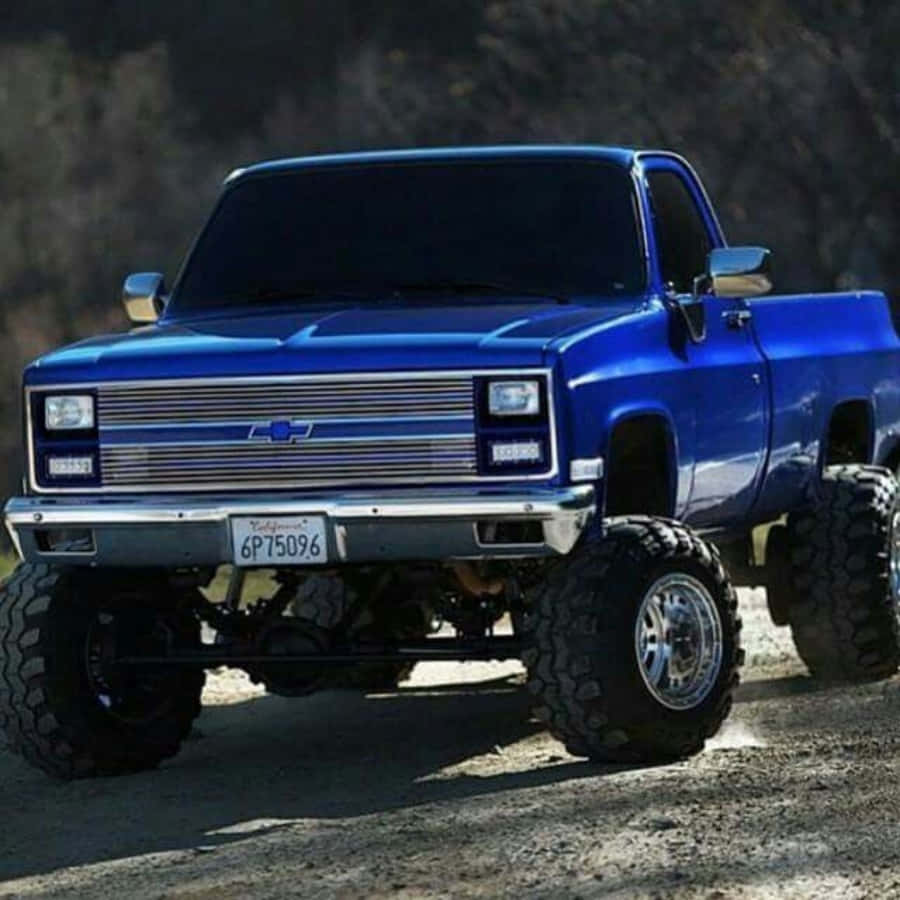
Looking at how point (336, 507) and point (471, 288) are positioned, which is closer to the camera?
point (336, 507)

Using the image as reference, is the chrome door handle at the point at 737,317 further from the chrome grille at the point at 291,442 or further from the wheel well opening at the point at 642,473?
the chrome grille at the point at 291,442

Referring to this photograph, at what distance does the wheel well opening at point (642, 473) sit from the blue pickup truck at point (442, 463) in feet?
0.03

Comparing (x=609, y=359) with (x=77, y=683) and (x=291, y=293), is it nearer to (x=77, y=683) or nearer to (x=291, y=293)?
(x=291, y=293)

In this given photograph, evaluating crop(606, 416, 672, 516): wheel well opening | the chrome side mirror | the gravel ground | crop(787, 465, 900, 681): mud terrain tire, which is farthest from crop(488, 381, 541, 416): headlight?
crop(787, 465, 900, 681): mud terrain tire

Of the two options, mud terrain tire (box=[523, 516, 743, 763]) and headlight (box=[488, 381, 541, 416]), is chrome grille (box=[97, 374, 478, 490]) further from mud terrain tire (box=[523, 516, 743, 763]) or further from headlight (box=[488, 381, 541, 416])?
mud terrain tire (box=[523, 516, 743, 763])

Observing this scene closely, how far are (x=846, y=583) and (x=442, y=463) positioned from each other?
2.58 m

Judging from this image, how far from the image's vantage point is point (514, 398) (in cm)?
934

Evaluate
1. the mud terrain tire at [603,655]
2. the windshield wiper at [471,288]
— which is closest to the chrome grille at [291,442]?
the mud terrain tire at [603,655]

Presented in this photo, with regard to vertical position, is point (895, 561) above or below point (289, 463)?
below

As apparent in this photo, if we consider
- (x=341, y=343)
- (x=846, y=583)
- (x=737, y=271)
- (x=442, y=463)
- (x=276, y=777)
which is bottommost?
(x=276, y=777)

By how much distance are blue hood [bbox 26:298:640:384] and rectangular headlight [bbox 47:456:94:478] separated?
23cm

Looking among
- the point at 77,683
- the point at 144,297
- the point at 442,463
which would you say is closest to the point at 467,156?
the point at 144,297

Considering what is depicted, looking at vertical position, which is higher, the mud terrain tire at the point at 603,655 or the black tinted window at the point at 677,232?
the black tinted window at the point at 677,232

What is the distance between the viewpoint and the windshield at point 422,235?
34.7 feet
